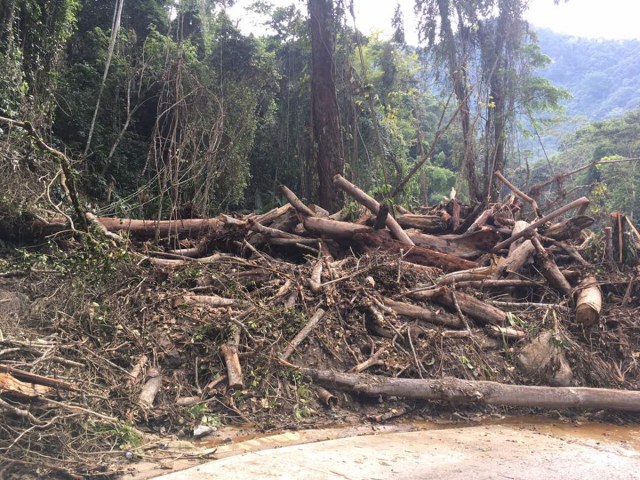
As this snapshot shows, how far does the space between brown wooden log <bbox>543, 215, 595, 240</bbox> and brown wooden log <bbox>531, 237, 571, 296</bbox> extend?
2.98 feet

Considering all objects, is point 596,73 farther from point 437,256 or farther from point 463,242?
point 437,256

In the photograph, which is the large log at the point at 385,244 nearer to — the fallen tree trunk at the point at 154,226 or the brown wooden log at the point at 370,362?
the fallen tree trunk at the point at 154,226

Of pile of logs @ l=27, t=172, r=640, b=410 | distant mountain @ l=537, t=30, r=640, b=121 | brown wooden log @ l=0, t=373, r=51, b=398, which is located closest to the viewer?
brown wooden log @ l=0, t=373, r=51, b=398

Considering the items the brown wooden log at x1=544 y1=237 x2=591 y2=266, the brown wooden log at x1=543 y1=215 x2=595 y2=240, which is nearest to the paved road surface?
the brown wooden log at x1=544 y1=237 x2=591 y2=266

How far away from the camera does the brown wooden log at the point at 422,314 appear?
580 cm

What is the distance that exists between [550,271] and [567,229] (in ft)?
4.83

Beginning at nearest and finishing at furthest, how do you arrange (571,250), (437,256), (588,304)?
→ 1. (588,304)
2. (437,256)
3. (571,250)

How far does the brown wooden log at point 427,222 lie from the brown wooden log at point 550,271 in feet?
5.43

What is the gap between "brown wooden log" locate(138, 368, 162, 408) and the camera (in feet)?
12.7

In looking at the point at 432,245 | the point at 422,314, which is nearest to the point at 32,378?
the point at 422,314

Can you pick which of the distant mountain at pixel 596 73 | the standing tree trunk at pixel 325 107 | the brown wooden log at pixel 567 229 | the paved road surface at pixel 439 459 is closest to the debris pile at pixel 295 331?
the brown wooden log at pixel 567 229

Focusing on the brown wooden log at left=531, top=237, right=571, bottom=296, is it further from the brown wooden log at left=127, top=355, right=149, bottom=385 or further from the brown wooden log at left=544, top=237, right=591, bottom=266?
the brown wooden log at left=127, top=355, right=149, bottom=385

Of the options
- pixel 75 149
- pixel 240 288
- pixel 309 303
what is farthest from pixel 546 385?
pixel 75 149

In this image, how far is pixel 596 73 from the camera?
64.8 m
